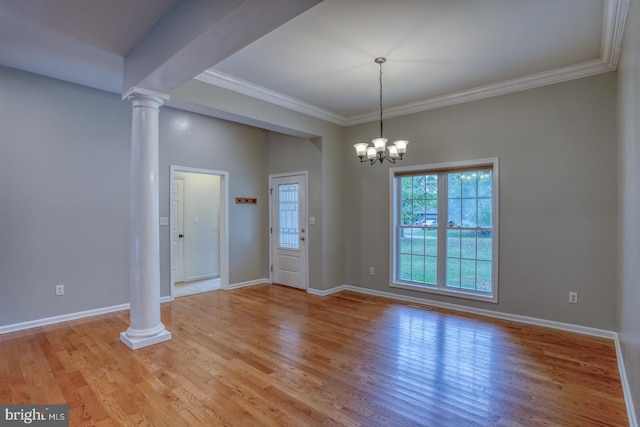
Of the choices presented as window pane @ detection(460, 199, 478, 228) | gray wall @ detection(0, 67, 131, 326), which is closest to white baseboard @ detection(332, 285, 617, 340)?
window pane @ detection(460, 199, 478, 228)

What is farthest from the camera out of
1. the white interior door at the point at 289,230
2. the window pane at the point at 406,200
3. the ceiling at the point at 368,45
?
the white interior door at the point at 289,230

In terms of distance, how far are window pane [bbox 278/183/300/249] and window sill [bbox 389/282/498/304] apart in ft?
6.21

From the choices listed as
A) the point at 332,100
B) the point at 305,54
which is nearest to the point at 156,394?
the point at 305,54

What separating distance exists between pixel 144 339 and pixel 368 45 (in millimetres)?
3611

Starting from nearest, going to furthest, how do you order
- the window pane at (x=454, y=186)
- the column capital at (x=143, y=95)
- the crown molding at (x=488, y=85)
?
the crown molding at (x=488, y=85) → the column capital at (x=143, y=95) → the window pane at (x=454, y=186)

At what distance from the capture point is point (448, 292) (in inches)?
181

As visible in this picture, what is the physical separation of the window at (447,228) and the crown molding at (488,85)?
88 centimetres

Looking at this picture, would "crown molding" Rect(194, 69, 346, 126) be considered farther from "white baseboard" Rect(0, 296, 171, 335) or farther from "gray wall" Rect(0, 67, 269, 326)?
"white baseboard" Rect(0, 296, 171, 335)

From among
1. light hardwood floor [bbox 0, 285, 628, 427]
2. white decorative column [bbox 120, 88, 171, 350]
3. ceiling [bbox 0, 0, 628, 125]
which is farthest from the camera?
white decorative column [bbox 120, 88, 171, 350]

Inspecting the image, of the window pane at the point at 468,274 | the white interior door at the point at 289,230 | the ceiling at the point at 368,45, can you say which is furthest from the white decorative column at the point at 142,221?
the window pane at the point at 468,274

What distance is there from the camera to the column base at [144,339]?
10.6 feet

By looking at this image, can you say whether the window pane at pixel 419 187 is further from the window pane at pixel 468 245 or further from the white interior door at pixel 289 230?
the white interior door at pixel 289 230

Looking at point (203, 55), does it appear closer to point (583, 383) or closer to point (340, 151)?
point (340, 151)

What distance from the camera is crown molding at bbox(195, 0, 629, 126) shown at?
2.70 metres
